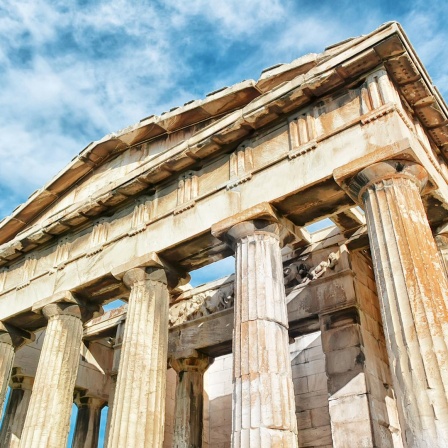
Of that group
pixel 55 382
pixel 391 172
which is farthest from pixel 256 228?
pixel 55 382

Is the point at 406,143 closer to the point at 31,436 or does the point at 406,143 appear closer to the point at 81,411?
the point at 31,436

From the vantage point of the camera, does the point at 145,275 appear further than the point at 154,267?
No

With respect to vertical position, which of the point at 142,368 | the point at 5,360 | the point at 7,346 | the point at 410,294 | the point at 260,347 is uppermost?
the point at 7,346

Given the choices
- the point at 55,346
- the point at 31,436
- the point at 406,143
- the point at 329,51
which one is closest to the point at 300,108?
the point at 329,51

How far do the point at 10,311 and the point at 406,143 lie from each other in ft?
42.3

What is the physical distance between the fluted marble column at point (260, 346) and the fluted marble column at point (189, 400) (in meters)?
6.71

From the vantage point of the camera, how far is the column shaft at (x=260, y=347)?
377 inches

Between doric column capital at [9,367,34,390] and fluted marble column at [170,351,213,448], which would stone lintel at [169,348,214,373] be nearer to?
fluted marble column at [170,351,213,448]

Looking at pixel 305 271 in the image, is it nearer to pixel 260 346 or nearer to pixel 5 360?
pixel 260 346

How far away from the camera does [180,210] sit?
45.3 feet

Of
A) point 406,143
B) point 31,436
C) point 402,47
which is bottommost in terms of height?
point 31,436

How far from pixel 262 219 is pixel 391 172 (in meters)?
3.00

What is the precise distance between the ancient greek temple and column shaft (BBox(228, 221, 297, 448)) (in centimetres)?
3

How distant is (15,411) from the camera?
20.2 meters
